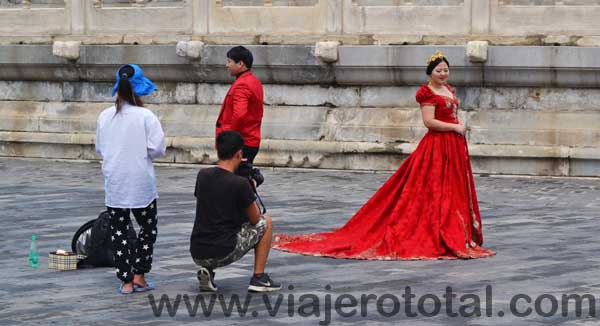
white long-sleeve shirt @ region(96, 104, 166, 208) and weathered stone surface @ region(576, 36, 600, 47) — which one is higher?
weathered stone surface @ region(576, 36, 600, 47)

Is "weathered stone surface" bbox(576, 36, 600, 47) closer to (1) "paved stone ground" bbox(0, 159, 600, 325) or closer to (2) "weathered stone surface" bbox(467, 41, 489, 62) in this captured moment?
(2) "weathered stone surface" bbox(467, 41, 489, 62)

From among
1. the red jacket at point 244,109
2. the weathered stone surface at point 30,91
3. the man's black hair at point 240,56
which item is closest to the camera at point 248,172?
the red jacket at point 244,109

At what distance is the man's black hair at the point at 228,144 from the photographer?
9.55 metres

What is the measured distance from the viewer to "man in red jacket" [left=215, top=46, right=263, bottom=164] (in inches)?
470

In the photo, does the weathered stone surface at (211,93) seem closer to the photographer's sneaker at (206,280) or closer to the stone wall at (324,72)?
the stone wall at (324,72)

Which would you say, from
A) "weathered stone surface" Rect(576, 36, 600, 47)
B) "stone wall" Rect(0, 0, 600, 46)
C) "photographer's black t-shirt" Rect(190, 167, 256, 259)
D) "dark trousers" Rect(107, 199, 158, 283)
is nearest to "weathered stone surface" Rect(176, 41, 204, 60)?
"stone wall" Rect(0, 0, 600, 46)

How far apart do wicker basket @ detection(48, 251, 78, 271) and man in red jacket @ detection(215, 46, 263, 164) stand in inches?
75.1

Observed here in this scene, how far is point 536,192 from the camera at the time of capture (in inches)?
625

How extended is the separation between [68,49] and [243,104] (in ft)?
29.2

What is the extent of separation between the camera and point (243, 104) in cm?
1192

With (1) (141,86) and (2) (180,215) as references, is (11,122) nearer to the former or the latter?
(2) (180,215)

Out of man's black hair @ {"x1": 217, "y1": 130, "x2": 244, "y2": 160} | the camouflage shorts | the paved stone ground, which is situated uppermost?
man's black hair @ {"x1": 217, "y1": 130, "x2": 244, "y2": 160}

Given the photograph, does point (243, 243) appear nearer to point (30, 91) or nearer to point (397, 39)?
point (397, 39)

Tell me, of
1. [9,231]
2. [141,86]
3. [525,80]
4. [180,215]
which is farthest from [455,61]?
[141,86]
